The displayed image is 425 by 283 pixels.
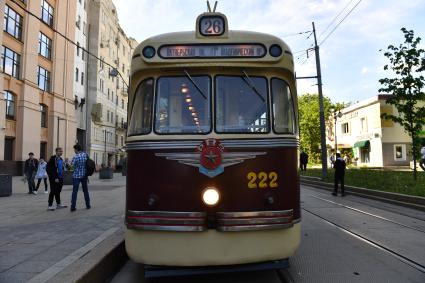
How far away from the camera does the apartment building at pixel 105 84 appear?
51.6 meters

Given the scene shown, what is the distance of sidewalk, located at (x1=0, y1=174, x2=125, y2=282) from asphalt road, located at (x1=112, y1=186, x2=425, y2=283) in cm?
93

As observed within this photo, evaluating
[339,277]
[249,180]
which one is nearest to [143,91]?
[249,180]

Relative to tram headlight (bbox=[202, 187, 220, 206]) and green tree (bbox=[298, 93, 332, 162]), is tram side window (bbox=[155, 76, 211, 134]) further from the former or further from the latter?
green tree (bbox=[298, 93, 332, 162])

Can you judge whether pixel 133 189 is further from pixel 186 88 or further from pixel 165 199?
pixel 186 88

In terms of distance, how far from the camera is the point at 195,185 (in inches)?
193

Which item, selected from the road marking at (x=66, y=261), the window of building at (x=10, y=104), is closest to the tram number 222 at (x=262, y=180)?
the road marking at (x=66, y=261)

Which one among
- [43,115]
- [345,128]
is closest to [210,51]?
[43,115]

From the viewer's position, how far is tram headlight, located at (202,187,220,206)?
488 cm

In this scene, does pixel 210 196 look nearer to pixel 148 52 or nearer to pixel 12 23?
pixel 148 52

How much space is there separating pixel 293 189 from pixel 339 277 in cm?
138

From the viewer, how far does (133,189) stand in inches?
198

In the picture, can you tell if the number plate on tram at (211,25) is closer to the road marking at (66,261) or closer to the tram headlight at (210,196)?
the tram headlight at (210,196)

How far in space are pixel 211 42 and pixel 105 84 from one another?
53.0 metres

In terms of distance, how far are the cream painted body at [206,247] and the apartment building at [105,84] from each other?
41.6 meters
